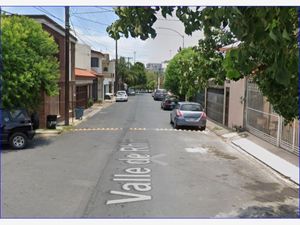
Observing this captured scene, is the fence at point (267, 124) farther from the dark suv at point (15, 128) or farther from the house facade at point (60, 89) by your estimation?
the house facade at point (60, 89)

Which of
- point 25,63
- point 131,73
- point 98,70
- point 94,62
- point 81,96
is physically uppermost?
point 94,62

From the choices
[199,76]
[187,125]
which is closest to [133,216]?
[199,76]

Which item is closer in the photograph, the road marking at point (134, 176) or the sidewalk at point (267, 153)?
the road marking at point (134, 176)

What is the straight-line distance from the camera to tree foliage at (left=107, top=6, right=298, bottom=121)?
12.0 ft

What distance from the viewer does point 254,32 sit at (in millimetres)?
3826

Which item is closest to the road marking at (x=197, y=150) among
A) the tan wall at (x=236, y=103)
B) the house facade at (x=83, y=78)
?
the tan wall at (x=236, y=103)

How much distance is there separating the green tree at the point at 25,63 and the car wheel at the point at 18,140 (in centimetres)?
107

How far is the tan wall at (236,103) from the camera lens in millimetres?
20547

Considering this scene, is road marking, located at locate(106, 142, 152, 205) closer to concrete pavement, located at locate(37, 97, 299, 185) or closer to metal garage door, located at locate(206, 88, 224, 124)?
concrete pavement, located at locate(37, 97, 299, 185)

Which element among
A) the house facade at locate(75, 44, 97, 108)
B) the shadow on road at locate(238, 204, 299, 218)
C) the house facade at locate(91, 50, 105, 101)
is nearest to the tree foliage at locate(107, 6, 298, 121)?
the shadow on road at locate(238, 204, 299, 218)

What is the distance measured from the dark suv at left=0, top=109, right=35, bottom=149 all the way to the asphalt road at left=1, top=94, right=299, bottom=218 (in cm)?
48

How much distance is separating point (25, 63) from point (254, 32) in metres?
12.6

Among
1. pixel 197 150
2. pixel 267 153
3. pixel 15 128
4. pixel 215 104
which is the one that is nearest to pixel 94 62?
pixel 215 104

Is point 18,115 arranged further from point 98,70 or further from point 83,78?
point 98,70
